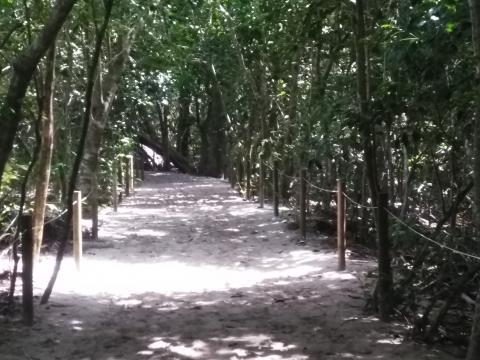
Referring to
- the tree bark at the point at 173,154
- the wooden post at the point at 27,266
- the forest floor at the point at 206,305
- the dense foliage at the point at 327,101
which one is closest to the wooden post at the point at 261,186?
the dense foliage at the point at 327,101

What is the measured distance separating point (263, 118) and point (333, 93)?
588cm

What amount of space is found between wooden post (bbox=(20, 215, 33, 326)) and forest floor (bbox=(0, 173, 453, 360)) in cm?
15

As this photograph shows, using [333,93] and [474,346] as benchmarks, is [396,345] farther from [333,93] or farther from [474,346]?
[333,93]

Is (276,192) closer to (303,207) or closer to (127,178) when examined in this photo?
(303,207)

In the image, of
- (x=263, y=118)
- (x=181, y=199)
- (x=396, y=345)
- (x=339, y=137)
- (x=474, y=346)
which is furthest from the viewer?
(x=181, y=199)

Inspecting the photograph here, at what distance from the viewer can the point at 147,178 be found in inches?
1144

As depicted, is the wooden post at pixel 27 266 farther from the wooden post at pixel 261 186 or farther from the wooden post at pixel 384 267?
the wooden post at pixel 261 186

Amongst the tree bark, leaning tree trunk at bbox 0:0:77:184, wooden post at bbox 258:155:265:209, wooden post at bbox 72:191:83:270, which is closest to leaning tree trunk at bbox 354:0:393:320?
leaning tree trunk at bbox 0:0:77:184

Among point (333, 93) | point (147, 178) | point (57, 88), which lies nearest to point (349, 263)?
point (333, 93)

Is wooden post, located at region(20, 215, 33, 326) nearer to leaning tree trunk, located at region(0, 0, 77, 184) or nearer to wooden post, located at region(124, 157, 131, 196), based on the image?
leaning tree trunk, located at region(0, 0, 77, 184)

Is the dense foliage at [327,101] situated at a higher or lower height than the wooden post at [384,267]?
higher

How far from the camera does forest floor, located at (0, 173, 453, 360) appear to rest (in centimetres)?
478

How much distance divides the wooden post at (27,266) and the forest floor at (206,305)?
0.15 meters

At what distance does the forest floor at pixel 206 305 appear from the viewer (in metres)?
4.78
